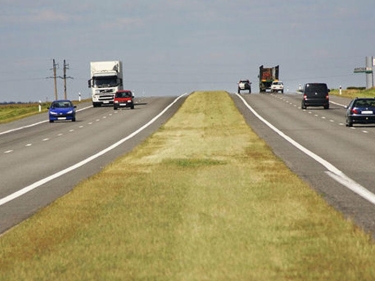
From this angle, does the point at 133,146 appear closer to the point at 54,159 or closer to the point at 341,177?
the point at 54,159

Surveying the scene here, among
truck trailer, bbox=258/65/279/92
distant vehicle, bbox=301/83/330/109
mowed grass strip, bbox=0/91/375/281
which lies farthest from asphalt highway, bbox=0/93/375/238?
truck trailer, bbox=258/65/279/92

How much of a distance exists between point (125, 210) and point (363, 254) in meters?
4.92

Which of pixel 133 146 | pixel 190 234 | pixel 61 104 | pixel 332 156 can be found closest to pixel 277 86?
pixel 61 104

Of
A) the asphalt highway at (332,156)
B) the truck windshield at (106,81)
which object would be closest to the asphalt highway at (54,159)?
the asphalt highway at (332,156)

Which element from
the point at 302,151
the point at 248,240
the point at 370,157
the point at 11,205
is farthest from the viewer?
the point at 302,151

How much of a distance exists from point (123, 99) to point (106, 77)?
233 centimetres

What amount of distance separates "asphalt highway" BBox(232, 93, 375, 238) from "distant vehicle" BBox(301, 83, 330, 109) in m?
10.3

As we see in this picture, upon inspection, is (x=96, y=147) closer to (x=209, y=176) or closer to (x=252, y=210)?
(x=209, y=176)

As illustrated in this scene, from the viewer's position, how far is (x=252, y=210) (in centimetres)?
1247

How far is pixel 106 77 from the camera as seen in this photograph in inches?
2965

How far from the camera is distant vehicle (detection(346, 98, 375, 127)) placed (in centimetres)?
4462

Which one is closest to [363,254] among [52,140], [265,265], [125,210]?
[265,265]

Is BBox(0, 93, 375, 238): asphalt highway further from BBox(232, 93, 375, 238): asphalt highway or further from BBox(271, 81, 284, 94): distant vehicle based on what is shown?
BBox(271, 81, 284, 94): distant vehicle

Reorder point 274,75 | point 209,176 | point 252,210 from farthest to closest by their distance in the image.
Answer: point 274,75, point 209,176, point 252,210
